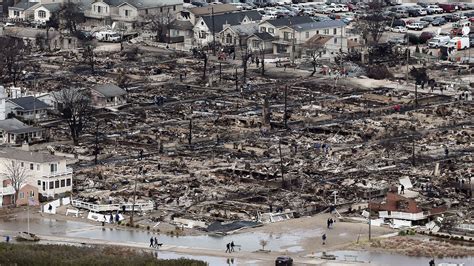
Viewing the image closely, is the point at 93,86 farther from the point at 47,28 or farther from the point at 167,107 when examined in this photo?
the point at 47,28

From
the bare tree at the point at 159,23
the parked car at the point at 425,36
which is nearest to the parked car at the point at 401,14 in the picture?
the parked car at the point at 425,36

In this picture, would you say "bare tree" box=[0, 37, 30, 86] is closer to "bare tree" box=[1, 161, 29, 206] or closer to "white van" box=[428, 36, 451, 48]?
"white van" box=[428, 36, 451, 48]

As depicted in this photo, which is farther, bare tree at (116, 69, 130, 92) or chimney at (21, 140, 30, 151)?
bare tree at (116, 69, 130, 92)

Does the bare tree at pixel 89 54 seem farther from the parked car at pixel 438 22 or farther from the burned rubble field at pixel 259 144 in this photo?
the parked car at pixel 438 22

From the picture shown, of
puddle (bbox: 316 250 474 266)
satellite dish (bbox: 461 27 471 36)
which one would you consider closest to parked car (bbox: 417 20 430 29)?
satellite dish (bbox: 461 27 471 36)

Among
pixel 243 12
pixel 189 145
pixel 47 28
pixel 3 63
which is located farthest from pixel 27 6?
pixel 189 145

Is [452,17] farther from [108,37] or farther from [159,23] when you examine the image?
[108,37]

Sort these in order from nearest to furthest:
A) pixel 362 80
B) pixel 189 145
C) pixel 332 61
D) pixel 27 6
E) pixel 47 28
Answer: pixel 189 145, pixel 362 80, pixel 332 61, pixel 47 28, pixel 27 6
